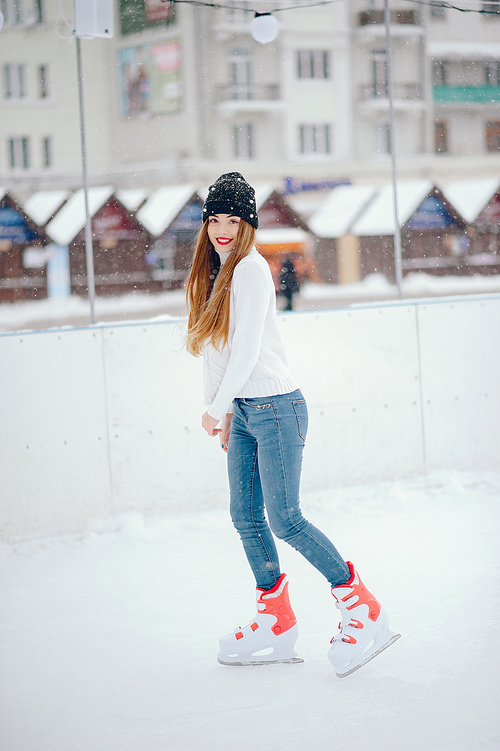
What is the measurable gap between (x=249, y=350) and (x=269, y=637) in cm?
67

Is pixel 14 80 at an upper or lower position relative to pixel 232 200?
upper

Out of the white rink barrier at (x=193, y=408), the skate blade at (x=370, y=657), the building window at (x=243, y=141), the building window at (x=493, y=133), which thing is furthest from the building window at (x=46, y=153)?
the skate blade at (x=370, y=657)

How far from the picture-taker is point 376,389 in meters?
3.49

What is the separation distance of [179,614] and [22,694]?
0.55 metres

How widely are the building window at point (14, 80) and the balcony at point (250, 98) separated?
2.97 meters

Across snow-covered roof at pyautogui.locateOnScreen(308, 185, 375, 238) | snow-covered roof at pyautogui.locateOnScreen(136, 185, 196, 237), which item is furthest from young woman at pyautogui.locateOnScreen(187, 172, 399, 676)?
snow-covered roof at pyautogui.locateOnScreen(308, 185, 375, 238)

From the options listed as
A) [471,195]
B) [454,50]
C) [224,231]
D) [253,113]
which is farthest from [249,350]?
[253,113]

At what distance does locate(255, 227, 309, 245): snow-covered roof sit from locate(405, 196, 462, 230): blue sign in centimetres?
188

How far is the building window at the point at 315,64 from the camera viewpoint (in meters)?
13.6

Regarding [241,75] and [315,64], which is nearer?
[241,75]

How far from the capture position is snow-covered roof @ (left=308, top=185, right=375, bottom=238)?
45.1 feet

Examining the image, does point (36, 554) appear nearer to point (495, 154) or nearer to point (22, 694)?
point (22, 694)

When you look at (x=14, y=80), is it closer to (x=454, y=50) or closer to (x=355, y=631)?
(x=454, y=50)

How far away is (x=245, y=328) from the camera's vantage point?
171cm
